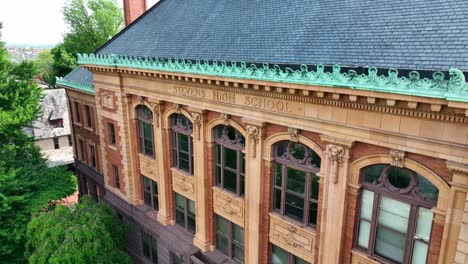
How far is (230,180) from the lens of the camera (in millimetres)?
15227

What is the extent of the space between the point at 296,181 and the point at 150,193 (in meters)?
11.1

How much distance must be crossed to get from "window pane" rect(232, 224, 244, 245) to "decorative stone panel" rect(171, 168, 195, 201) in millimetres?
2784

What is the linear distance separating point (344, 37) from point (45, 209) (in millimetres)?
21832

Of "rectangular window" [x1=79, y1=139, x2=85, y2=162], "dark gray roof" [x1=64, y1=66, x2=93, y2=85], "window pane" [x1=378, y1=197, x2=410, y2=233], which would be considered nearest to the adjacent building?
"window pane" [x1=378, y1=197, x2=410, y2=233]

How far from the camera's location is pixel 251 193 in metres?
13.8

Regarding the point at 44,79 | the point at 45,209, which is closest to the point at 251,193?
the point at 45,209

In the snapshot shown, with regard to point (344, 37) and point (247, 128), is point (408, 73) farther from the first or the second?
point (247, 128)

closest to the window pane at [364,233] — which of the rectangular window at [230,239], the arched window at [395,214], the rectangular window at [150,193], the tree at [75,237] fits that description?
the arched window at [395,214]

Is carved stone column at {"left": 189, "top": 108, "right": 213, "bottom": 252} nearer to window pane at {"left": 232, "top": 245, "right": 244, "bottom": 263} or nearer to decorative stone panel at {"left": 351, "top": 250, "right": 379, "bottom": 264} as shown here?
window pane at {"left": 232, "top": 245, "right": 244, "bottom": 263}

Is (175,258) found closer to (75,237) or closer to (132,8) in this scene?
(75,237)

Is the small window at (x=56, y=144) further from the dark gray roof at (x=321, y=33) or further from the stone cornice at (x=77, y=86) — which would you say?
→ the dark gray roof at (x=321, y=33)

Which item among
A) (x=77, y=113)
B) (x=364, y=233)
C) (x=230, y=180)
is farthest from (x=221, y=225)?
(x=77, y=113)

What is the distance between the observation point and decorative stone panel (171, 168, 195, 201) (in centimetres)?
1712

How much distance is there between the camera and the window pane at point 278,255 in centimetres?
1365
